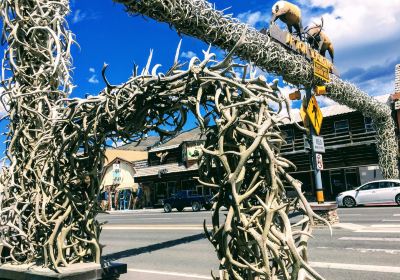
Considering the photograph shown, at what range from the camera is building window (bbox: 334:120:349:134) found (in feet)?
93.8

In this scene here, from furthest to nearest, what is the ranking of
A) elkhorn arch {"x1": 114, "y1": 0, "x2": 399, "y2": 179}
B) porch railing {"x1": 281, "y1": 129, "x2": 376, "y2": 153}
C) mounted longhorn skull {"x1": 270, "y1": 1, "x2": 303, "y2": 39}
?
porch railing {"x1": 281, "y1": 129, "x2": 376, "y2": 153}, mounted longhorn skull {"x1": 270, "y1": 1, "x2": 303, "y2": 39}, elkhorn arch {"x1": 114, "y1": 0, "x2": 399, "y2": 179}

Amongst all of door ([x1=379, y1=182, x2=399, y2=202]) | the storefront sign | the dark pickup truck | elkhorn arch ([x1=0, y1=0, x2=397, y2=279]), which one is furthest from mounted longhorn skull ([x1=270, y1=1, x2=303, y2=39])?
the dark pickup truck

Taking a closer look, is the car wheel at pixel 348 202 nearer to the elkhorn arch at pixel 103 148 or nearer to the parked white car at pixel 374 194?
the parked white car at pixel 374 194

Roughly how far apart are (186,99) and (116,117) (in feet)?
2.75

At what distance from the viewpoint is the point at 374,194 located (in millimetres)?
20125

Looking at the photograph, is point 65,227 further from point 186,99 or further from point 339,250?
point 339,250

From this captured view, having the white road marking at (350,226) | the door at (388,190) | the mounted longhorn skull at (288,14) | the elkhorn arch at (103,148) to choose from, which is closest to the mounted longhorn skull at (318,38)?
the mounted longhorn skull at (288,14)

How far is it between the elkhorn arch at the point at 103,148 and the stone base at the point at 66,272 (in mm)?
127

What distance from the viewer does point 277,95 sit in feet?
7.91

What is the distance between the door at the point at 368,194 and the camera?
20.1 m

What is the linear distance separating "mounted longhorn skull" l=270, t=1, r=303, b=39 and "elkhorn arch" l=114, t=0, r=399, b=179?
54.1 inches

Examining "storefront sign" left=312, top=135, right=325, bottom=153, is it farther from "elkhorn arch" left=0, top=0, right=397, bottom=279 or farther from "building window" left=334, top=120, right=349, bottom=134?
"building window" left=334, top=120, right=349, bottom=134

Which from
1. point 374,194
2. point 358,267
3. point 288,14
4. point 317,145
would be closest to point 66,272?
point 358,267

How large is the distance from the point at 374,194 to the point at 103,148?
19.3m
